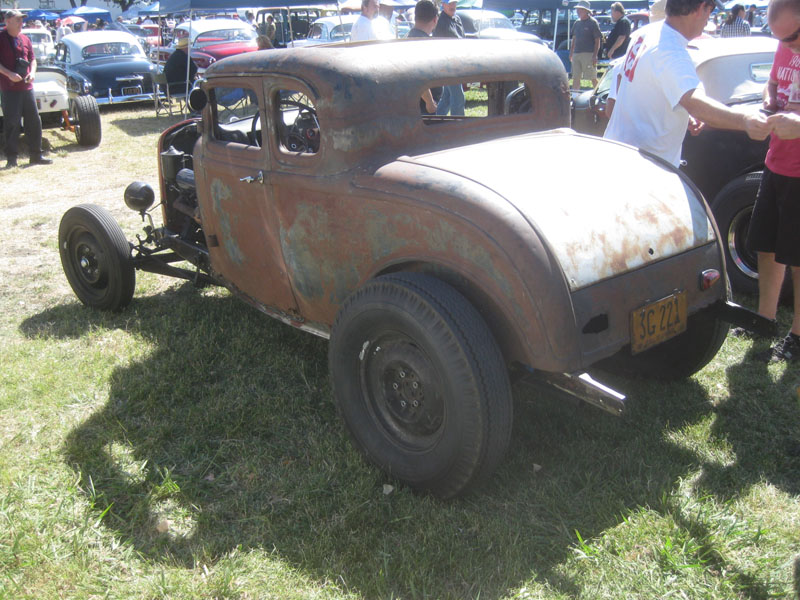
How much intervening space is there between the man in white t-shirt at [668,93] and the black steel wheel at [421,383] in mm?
1697

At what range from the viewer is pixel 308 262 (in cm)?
331

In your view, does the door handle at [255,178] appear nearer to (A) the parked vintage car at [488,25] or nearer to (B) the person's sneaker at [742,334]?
(B) the person's sneaker at [742,334]

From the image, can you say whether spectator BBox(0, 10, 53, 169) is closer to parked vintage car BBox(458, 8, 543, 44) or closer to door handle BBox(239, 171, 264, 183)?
door handle BBox(239, 171, 264, 183)

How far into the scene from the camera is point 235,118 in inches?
181

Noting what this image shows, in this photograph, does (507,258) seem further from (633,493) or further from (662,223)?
(633,493)

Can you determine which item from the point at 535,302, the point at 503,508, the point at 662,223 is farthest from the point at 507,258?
the point at 503,508

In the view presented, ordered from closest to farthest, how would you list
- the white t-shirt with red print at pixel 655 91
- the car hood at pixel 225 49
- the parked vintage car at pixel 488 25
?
the white t-shirt with red print at pixel 655 91
the car hood at pixel 225 49
the parked vintage car at pixel 488 25

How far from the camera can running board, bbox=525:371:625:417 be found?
7.94ft

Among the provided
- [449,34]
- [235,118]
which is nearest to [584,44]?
[449,34]

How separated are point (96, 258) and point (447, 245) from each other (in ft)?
10.1

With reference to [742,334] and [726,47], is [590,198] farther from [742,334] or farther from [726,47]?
[726,47]

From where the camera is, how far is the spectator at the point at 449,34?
802cm

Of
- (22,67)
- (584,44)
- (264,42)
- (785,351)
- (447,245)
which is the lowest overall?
(785,351)

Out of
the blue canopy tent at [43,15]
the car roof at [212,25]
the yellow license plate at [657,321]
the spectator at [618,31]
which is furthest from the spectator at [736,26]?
the blue canopy tent at [43,15]
